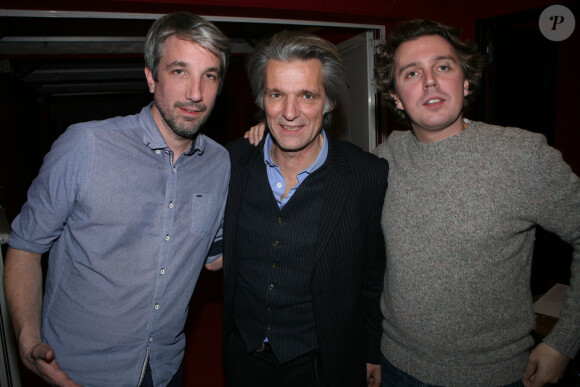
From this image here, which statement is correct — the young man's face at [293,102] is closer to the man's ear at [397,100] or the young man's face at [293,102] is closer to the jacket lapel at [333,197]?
the jacket lapel at [333,197]

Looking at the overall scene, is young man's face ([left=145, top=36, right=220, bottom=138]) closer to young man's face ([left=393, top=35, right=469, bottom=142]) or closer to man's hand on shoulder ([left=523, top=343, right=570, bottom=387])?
young man's face ([left=393, top=35, right=469, bottom=142])

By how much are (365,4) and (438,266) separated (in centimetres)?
243

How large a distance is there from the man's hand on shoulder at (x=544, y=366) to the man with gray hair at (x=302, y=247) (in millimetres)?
593

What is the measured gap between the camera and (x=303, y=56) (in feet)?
5.29

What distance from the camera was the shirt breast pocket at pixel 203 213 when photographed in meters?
1.54

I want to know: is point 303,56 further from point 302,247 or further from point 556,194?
point 556,194

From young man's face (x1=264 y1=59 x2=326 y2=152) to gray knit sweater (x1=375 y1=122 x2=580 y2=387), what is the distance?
55 cm

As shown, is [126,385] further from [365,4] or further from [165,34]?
[365,4]

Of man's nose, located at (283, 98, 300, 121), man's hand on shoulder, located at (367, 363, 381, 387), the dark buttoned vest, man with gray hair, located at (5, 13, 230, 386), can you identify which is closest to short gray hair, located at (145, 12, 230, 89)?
man with gray hair, located at (5, 13, 230, 386)

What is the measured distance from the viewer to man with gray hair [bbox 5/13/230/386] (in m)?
1.34

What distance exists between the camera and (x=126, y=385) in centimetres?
141

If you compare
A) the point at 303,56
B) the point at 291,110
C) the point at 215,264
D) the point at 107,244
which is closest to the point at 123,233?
the point at 107,244

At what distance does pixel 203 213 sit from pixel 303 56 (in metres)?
0.84

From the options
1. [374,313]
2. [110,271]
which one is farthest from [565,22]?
[110,271]
